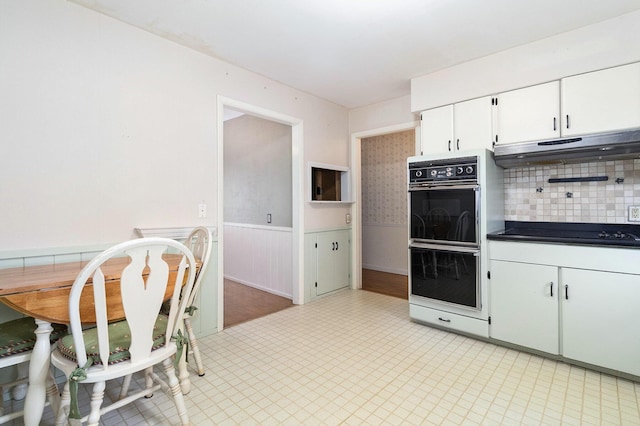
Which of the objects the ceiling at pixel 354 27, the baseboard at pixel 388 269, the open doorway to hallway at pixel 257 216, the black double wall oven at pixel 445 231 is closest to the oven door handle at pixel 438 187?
the black double wall oven at pixel 445 231

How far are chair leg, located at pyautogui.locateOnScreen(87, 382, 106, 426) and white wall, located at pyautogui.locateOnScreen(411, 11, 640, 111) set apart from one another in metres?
3.22

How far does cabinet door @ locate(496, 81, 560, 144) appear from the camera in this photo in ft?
7.99

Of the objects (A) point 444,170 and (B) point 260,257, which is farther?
(B) point 260,257

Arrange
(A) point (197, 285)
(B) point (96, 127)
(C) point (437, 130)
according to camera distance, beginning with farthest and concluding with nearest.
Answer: (C) point (437, 130), (B) point (96, 127), (A) point (197, 285)

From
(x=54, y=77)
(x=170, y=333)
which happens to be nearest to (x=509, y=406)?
(x=170, y=333)

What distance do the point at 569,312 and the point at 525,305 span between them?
0.86 ft

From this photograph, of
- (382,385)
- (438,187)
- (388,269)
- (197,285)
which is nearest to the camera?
(197,285)

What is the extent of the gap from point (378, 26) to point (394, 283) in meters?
3.42

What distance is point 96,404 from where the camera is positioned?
1312mm

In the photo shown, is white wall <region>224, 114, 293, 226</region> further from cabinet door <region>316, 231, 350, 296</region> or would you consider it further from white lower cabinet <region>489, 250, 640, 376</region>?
white lower cabinet <region>489, 250, 640, 376</region>

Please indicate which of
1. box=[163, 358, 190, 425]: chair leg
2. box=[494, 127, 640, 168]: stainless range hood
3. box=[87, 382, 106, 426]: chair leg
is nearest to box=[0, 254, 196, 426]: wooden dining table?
box=[87, 382, 106, 426]: chair leg

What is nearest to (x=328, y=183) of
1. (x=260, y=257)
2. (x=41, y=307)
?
(x=260, y=257)

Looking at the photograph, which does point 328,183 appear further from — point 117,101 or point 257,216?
point 117,101

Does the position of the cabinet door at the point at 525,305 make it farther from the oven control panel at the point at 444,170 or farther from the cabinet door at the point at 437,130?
the cabinet door at the point at 437,130
